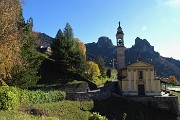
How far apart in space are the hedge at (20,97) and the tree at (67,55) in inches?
601

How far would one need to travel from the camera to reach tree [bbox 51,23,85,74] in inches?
2157

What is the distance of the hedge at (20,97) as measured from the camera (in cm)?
2450

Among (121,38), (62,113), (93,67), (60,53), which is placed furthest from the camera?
(93,67)

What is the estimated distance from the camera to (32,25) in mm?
38062

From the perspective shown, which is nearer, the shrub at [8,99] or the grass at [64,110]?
the shrub at [8,99]

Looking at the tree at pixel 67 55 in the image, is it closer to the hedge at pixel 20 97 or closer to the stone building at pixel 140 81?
the stone building at pixel 140 81

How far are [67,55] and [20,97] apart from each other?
26.4 metres

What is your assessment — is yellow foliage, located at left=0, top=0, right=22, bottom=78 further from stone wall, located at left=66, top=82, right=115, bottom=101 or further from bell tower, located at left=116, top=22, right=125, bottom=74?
bell tower, located at left=116, top=22, right=125, bottom=74

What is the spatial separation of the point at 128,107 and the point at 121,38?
19359 mm

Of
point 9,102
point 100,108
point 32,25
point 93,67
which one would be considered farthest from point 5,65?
point 93,67

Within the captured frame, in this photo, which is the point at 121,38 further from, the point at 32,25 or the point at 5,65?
the point at 5,65

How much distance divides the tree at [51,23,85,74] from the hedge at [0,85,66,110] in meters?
15.3

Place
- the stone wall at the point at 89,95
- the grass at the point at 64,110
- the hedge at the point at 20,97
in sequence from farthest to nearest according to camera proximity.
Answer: the stone wall at the point at 89,95, the grass at the point at 64,110, the hedge at the point at 20,97

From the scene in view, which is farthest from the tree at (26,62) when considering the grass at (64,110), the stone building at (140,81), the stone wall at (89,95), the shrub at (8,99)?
the stone building at (140,81)
